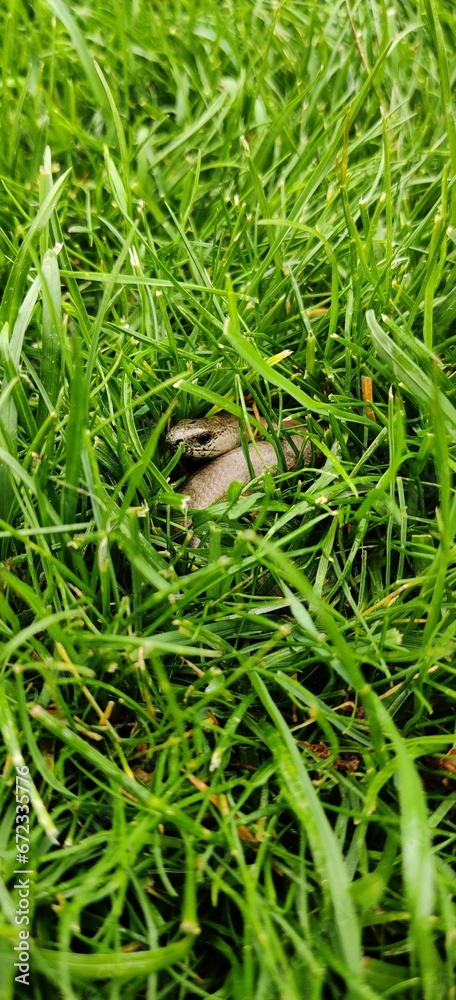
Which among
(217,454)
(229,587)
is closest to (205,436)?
→ (217,454)

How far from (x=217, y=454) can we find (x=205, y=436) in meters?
0.06

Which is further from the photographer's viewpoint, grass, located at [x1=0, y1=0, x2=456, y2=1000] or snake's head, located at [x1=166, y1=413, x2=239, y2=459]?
snake's head, located at [x1=166, y1=413, x2=239, y2=459]

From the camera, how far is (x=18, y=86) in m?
2.68

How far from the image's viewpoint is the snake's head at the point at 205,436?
203 cm

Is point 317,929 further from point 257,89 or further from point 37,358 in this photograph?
point 257,89

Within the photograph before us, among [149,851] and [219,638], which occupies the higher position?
[219,638]

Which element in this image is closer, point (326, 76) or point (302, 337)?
point (302, 337)

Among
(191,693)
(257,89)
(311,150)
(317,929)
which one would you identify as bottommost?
(317,929)

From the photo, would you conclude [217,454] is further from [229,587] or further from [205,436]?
[229,587]

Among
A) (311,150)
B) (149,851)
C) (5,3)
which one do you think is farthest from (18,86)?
(149,851)

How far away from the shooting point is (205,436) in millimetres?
2121

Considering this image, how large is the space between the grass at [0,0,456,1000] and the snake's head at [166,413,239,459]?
65 millimetres

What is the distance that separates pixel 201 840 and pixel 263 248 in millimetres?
1712

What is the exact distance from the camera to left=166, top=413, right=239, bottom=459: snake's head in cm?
203
